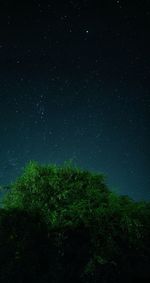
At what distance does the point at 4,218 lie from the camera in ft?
92.8

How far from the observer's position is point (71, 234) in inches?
1105

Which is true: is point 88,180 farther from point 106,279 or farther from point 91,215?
point 106,279

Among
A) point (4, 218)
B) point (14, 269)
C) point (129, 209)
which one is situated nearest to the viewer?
point (14, 269)

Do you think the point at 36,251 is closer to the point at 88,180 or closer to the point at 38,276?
the point at 38,276

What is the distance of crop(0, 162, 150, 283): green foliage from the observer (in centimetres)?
2691

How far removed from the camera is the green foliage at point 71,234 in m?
26.9

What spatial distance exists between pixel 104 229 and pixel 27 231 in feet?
14.2

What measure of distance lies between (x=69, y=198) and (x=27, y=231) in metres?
3.54

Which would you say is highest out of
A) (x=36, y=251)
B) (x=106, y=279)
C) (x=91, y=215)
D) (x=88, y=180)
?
(x=88, y=180)

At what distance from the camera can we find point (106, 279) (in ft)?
88.0

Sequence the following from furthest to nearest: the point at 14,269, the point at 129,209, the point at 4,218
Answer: the point at 129,209, the point at 4,218, the point at 14,269

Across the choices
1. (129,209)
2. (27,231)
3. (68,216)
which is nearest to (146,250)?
(129,209)

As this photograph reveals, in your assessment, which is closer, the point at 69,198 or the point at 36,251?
the point at 36,251

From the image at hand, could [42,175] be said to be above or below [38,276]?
above
